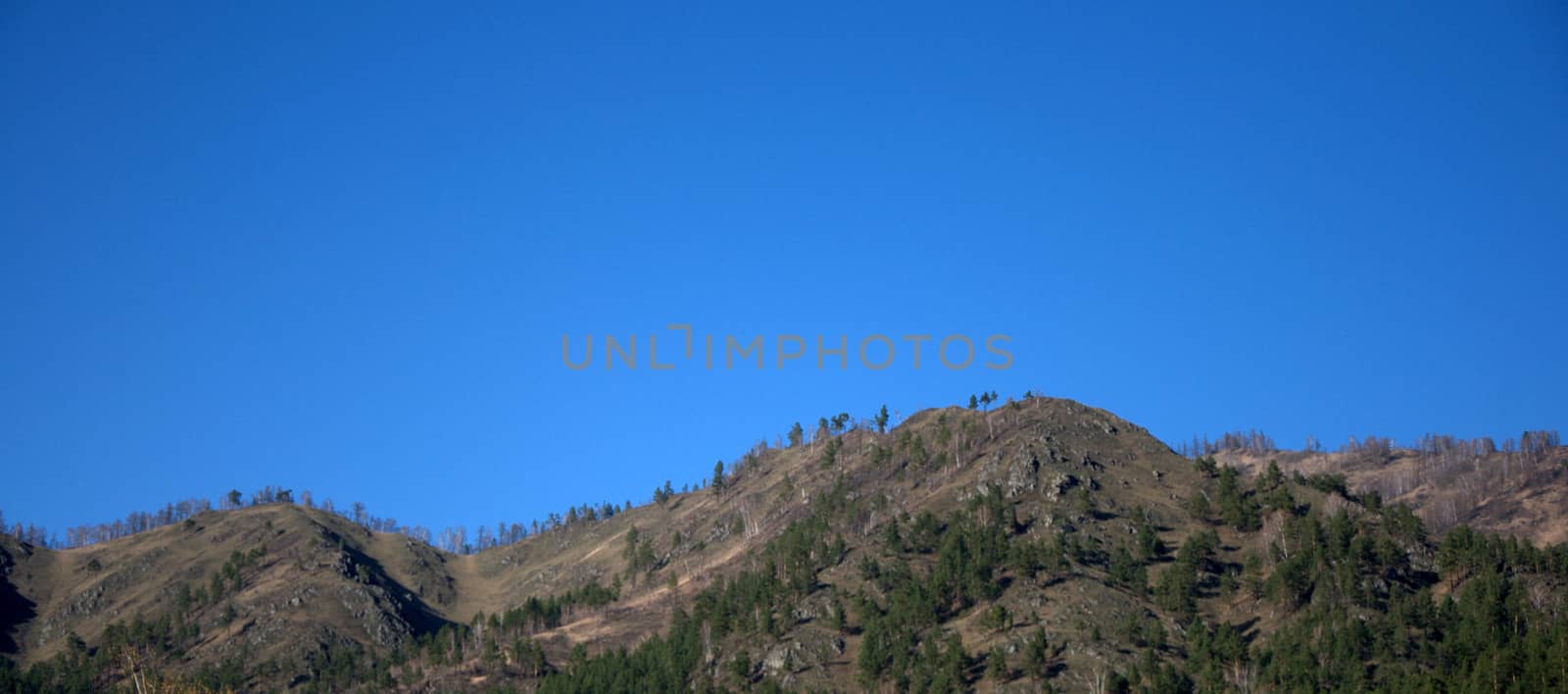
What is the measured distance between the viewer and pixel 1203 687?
19962cm

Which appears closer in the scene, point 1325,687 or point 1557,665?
point 1557,665

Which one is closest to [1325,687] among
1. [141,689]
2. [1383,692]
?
[1383,692]

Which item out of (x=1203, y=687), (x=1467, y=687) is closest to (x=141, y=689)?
(x=1203, y=687)

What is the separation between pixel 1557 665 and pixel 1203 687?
138ft

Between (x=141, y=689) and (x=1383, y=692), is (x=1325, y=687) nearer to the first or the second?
(x=1383, y=692)

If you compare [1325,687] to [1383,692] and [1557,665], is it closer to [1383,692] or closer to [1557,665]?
[1383,692]

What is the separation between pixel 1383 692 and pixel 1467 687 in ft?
30.8

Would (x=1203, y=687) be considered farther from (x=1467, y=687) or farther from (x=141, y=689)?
(x=141, y=689)

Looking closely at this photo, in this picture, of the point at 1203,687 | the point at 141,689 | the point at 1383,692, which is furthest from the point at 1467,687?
the point at 141,689

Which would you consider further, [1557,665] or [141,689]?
[1557,665]

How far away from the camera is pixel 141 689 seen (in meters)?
129

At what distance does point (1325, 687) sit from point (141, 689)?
143 m

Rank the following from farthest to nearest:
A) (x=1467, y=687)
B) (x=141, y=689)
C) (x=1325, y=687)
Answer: (x=1325, y=687) < (x=1467, y=687) < (x=141, y=689)

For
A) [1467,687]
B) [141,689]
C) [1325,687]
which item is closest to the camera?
[141,689]
